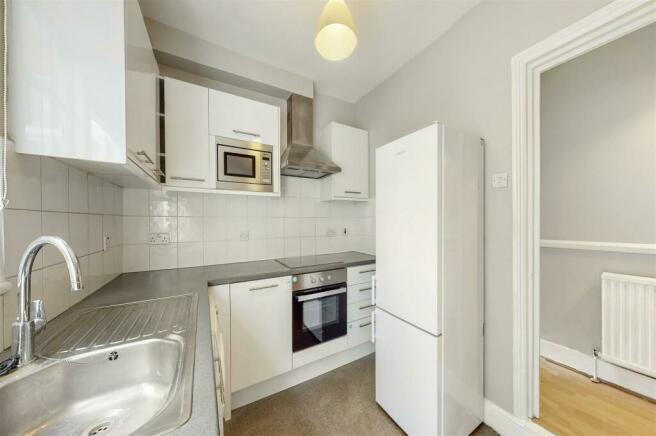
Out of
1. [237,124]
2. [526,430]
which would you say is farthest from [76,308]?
[526,430]

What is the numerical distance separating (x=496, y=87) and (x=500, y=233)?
2.85ft

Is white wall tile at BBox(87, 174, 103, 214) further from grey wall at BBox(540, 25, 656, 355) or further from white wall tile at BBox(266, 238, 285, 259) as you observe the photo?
grey wall at BBox(540, 25, 656, 355)

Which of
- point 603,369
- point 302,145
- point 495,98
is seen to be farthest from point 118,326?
point 603,369

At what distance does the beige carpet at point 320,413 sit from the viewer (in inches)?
54.6

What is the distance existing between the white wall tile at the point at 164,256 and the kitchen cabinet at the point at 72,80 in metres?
1.06

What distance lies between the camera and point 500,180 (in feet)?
4.47

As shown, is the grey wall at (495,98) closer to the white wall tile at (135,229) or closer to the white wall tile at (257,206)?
the white wall tile at (257,206)

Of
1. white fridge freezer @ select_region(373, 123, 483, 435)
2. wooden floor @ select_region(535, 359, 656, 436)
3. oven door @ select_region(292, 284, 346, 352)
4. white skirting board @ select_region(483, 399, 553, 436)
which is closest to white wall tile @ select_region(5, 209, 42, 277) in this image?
oven door @ select_region(292, 284, 346, 352)

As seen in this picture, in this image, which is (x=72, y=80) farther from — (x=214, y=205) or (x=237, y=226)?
(x=237, y=226)

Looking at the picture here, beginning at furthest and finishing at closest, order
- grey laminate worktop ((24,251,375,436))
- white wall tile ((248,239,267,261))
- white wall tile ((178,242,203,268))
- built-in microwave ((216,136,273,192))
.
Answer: white wall tile ((248,239,267,261)) < white wall tile ((178,242,203,268)) < built-in microwave ((216,136,273,192)) < grey laminate worktop ((24,251,375,436))

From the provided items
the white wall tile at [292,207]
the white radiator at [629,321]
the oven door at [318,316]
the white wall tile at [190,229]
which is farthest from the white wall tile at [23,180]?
the white radiator at [629,321]

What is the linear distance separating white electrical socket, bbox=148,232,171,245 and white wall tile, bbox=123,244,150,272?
0.05m

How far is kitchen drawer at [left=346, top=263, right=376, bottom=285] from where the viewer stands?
6.43 ft

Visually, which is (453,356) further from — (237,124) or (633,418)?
(237,124)
